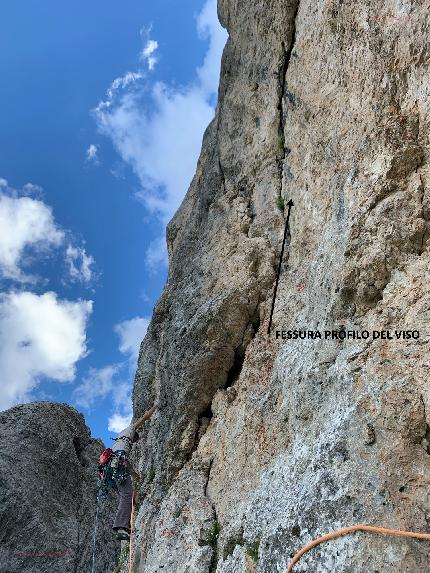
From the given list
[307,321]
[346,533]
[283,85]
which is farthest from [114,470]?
[283,85]

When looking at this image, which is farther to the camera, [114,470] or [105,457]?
[114,470]

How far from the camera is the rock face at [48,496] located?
17812mm

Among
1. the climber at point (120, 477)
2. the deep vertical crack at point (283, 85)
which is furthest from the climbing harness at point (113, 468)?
the deep vertical crack at point (283, 85)

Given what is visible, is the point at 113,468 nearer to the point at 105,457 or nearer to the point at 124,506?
the point at 105,457

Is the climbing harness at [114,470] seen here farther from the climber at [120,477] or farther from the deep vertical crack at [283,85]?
the deep vertical crack at [283,85]

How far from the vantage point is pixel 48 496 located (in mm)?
19406

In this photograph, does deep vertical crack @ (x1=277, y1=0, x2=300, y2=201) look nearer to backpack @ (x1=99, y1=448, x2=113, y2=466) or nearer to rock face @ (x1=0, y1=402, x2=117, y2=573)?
backpack @ (x1=99, y1=448, x2=113, y2=466)

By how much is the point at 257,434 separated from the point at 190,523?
184 centimetres

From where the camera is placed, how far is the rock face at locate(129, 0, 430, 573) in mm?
5730

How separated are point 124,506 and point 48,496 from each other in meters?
8.77

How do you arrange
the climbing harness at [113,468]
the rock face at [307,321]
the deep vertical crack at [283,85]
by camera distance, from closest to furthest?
1. the rock face at [307,321]
2. the deep vertical crack at [283,85]
3. the climbing harness at [113,468]

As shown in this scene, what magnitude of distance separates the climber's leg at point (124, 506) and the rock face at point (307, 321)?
2.32 ft

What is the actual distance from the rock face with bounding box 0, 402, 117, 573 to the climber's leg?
7557 mm

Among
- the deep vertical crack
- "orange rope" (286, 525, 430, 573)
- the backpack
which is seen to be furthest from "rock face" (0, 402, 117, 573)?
"orange rope" (286, 525, 430, 573)
